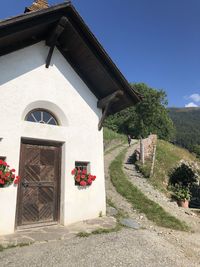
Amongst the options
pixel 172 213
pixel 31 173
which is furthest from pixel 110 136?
pixel 31 173

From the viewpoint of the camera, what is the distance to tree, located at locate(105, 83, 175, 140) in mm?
52562

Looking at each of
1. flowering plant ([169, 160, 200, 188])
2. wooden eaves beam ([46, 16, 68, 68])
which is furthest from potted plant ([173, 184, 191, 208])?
wooden eaves beam ([46, 16, 68, 68])

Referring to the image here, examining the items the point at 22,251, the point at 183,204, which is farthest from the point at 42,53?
the point at 183,204

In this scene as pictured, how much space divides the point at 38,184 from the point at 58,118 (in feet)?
7.08

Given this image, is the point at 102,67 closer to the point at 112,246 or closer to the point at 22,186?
the point at 22,186

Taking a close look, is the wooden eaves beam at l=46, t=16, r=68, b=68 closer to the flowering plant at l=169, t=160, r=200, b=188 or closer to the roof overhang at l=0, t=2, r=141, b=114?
the roof overhang at l=0, t=2, r=141, b=114


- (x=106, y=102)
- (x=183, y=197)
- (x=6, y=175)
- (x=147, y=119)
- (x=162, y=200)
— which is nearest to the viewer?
(x=6, y=175)

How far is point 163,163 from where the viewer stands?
63.6ft

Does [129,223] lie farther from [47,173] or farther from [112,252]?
[47,173]

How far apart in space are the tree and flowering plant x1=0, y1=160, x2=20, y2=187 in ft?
144

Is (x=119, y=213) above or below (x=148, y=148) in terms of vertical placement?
below

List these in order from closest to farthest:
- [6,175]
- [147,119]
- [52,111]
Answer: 1. [6,175]
2. [52,111]
3. [147,119]

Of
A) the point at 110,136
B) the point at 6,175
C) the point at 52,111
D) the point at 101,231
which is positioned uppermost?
the point at 110,136

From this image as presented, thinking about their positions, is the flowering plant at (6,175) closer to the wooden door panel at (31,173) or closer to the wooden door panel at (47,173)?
the wooden door panel at (31,173)
